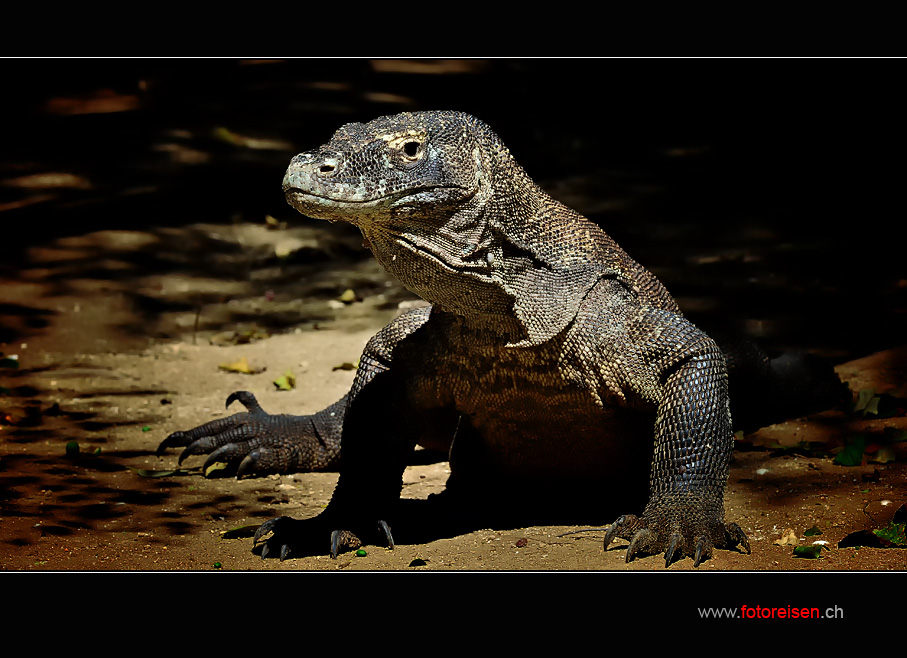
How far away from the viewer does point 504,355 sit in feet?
15.3

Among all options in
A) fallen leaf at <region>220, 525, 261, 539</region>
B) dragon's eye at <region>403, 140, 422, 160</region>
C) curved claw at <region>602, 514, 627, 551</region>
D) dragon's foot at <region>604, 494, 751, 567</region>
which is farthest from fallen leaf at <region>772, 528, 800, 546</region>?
fallen leaf at <region>220, 525, 261, 539</region>

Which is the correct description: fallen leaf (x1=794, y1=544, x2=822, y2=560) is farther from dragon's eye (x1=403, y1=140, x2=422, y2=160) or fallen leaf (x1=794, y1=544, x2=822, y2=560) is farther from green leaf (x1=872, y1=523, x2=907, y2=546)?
dragon's eye (x1=403, y1=140, x2=422, y2=160)

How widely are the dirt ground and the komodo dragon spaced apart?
1.08ft

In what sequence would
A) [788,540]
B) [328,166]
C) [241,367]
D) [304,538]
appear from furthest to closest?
[241,367], [304,538], [788,540], [328,166]

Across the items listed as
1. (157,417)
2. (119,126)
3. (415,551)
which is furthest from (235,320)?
(415,551)

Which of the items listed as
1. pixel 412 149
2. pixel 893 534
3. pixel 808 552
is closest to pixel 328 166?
pixel 412 149

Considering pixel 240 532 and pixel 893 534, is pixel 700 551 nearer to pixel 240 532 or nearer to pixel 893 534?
pixel 893 534

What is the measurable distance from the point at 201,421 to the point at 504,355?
3.13 meters

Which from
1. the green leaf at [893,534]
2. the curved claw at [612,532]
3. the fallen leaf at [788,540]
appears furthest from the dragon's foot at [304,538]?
the green leaf at [893,534]

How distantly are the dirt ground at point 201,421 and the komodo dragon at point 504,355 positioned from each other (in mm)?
329

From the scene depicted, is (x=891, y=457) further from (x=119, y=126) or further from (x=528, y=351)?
(x=119, y=126)

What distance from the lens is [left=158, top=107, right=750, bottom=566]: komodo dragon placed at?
4176mm

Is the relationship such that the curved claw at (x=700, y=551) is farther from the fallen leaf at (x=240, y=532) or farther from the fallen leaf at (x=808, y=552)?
the fallen leaf at (x=240, y=532)

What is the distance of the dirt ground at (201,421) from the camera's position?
456 centimetres
